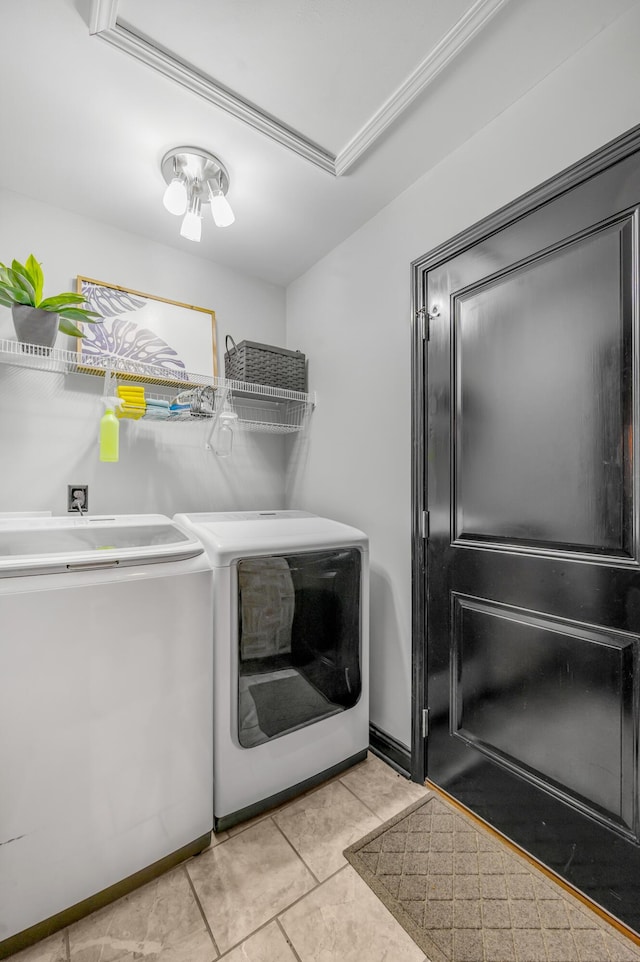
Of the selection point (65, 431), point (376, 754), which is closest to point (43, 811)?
point (376, 754)

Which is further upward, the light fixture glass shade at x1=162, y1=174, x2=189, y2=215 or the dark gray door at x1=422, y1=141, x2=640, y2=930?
the light fixture glass shade at x1=162, y1=174, x2=189, y2=215

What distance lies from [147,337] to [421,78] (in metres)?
1.50

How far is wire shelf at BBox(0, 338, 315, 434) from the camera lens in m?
1.68

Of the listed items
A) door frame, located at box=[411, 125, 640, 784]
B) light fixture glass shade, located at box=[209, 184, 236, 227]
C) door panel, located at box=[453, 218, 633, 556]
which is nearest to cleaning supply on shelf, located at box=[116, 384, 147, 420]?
light fixture glass shade, located at box=[209, 184, 236, 227]

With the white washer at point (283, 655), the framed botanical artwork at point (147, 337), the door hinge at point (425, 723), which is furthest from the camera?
the framed botanical artwork at point (147, 337)

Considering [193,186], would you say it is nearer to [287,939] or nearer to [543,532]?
[543,532]

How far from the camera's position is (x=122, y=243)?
6.76 ft

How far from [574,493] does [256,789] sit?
57.8 inches

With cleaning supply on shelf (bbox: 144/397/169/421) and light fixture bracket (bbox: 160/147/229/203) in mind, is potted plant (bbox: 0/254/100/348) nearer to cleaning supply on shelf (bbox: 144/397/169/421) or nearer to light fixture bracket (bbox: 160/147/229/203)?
cleaning supply on shelf (bbox: 144/397/169/421)

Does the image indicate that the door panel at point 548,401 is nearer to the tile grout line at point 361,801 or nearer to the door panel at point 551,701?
the door panel at point 551,701

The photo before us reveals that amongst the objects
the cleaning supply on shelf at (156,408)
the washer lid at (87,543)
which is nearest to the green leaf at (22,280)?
the cleaning supply on shelf at (156,408)

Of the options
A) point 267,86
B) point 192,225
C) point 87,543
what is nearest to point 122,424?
point 87,543

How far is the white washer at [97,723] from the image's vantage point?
3.39ft

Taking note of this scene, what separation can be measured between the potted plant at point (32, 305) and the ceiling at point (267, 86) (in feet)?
1.64
